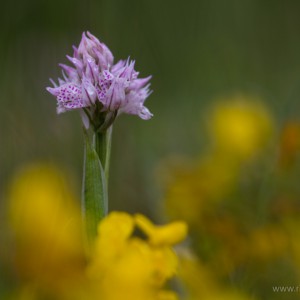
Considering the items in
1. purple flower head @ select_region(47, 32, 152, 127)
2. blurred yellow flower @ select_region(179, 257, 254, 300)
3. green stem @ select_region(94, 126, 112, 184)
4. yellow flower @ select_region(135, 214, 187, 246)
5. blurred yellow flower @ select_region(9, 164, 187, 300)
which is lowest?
blurred yellow flower @ select_region(179, 257, 254, 300)

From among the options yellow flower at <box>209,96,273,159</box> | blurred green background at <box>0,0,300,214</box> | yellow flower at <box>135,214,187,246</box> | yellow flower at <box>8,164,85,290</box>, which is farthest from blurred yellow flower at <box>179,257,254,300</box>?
yellow flower at <box>209,96,273,159</box>

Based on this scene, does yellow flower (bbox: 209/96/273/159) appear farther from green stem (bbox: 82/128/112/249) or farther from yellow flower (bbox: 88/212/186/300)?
yellow flower (bbox: 88/212/186/300)

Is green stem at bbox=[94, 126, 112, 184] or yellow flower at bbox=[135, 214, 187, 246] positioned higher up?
green stem at bbox=[94, 126, 112, 184]

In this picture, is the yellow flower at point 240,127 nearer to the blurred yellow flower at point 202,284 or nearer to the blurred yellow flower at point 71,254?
the blurred yellow flower at point 202,284

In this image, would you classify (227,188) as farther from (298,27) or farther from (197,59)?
(298,27)

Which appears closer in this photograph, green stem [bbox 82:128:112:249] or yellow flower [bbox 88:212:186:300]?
yellow flower [bbox 88:212:186:300]

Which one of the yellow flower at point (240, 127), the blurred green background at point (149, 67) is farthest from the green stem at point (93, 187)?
the yellow flower at point (240, 127)

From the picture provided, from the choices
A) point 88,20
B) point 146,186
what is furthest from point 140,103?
point 88,20
